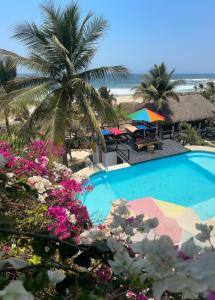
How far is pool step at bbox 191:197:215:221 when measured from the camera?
8566 millimetres

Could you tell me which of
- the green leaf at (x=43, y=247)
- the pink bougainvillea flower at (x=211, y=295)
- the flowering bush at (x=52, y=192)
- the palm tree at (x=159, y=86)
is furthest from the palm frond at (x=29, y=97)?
the palm tree at (x=159, y=86)

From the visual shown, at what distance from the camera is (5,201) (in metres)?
3.22

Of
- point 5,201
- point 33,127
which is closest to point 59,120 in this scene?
point 33,127

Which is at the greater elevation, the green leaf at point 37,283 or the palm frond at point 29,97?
the palm frond at point 29,97

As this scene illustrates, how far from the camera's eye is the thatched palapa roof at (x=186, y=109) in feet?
58.7

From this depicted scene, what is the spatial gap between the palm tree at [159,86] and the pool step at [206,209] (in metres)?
9.51

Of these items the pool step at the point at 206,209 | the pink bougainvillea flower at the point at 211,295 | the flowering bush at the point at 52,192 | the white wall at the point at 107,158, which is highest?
the pink bougainvillea flower at the point at 211,295

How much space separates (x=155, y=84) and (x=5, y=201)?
17.2 meters

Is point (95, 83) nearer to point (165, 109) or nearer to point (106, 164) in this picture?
point (106, 164)

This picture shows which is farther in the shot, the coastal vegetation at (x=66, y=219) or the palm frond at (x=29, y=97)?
the palm frond at (x=29, y=97)

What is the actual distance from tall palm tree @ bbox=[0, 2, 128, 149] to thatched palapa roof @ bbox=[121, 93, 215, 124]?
9781 mm

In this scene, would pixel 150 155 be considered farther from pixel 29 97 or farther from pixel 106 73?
pixel 29 97

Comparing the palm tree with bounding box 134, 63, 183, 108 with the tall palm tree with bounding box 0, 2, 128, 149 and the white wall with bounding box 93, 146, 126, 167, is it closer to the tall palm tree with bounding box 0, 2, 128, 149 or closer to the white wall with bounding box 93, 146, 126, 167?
the white wall with bounding box 93, 146, 126, 167

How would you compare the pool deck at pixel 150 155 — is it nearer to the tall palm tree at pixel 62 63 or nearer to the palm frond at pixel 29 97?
the tall palm tree at pixel 62 63
